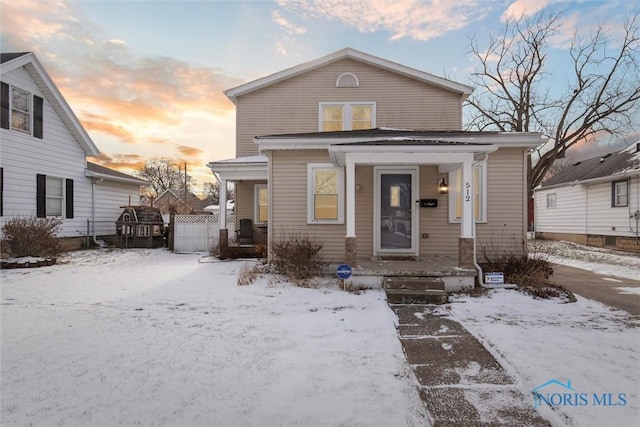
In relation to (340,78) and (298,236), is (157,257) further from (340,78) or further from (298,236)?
(340,78)

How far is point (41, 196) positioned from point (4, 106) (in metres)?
3.09

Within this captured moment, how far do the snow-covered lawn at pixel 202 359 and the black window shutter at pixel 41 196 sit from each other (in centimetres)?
672

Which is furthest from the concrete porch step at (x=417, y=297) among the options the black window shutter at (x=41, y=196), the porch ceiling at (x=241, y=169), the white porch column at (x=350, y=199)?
the black window shutter at (x=41, y=196)

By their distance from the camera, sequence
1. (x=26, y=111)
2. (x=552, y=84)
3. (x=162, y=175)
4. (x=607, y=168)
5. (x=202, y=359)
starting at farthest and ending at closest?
1. (x=162, y=175)
2. (x=552, y=84)
3. (x=607, y=168)
4. (x=26, y=111)
5. (x=202, y=359)

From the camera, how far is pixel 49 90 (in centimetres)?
1167

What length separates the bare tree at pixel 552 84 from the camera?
1683cm

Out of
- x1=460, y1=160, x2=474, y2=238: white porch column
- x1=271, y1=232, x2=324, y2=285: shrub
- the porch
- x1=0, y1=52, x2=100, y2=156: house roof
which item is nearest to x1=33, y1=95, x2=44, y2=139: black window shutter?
x1=0, y1=52, x2=100, y2=156: house roof

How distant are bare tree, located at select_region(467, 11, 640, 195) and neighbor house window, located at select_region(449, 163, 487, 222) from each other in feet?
46.3

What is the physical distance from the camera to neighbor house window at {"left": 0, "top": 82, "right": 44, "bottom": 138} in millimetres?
10336

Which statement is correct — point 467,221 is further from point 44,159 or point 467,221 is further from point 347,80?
point 44,159

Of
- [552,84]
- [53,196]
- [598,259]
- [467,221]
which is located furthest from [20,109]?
[552,84]

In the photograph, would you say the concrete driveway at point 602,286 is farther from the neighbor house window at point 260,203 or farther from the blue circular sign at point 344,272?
the neighbor house window at point 260,203

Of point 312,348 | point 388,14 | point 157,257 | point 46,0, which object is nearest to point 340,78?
point 388,14

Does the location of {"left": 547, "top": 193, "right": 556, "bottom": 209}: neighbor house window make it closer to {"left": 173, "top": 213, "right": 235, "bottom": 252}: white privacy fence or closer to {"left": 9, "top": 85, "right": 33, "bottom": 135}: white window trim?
{"left": 173, "top": 213, "right": 235, "bottom": 252}: white privacy fence
